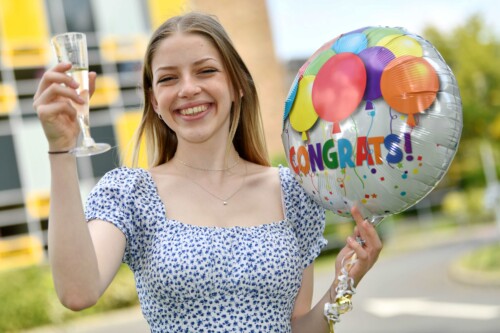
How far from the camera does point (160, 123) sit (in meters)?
2.28

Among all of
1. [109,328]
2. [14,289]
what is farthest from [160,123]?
[14,289]

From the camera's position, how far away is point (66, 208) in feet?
5.16

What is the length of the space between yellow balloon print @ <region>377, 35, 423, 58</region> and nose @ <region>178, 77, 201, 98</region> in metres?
0.48

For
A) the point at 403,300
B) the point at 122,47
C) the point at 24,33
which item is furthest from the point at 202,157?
the point at 122,47

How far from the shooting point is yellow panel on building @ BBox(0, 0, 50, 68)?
15.5 meters

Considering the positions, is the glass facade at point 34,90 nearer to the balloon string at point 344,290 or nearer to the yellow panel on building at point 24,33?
the yellow panel on building at point 24,33

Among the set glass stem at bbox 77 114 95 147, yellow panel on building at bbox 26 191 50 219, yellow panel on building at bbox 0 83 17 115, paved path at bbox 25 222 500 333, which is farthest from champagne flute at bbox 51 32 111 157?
yellow panel on building at bbox 0 83 17 115

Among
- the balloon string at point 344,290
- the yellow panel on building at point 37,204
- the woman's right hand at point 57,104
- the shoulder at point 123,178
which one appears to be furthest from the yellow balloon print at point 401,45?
the yellow panel on building at point 37,204

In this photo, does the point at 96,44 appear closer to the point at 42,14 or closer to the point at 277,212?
the point at 42,14

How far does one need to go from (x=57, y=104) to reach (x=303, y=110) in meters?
0.79

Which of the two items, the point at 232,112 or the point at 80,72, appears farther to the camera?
the point at 232,112

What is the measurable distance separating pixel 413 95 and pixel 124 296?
11.7 metres

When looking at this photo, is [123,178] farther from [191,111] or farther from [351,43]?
[351,43]

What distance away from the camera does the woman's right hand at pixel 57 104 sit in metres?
1.48
